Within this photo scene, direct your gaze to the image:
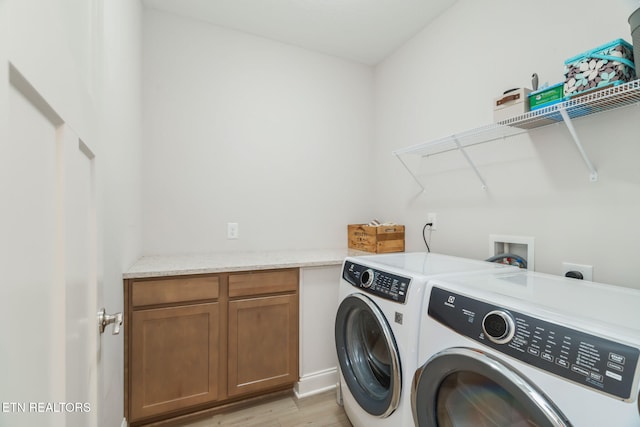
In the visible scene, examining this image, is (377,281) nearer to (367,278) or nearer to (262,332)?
(367,278)

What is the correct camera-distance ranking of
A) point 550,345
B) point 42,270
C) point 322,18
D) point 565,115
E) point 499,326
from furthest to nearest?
1. point 322,18
2. point 565,115
3. point 499,326
4. point 550,345
5. point 42,270

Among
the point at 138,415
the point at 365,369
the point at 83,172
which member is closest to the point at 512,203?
the point at 365,369

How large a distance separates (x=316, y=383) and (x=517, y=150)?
193cm

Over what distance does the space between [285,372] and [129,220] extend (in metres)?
1.34

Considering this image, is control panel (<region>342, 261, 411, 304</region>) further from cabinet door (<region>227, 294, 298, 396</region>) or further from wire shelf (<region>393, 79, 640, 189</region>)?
wire shelf (<region>393, 79, 640, 189</region>)

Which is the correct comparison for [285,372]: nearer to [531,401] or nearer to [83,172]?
[531,401]

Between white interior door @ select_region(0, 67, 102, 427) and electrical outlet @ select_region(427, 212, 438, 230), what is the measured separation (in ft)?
6.53

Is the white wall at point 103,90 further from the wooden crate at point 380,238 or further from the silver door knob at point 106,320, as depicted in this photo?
the wooden crate at point 380,238

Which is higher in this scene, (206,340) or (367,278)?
(367,278)

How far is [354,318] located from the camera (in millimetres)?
1625

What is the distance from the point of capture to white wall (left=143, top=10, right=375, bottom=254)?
2.07 m

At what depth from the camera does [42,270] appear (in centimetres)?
42

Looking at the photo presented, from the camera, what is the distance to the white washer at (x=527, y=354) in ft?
2.10

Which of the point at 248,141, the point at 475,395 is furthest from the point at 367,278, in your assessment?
the point at 248,141
